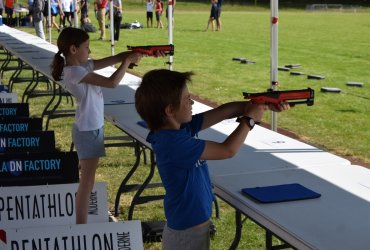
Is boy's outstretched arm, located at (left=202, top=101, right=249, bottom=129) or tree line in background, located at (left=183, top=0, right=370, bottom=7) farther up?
tree line in background, located at (left=183, top=0, right=370, bottom=7)

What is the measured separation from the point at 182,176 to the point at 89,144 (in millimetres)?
1824

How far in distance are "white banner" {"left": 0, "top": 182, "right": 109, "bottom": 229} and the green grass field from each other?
Result: 108 centimetres

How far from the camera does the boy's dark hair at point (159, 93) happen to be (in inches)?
106

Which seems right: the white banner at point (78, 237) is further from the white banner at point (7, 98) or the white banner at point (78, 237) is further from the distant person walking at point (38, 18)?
the distant person walking at point (38, 18)

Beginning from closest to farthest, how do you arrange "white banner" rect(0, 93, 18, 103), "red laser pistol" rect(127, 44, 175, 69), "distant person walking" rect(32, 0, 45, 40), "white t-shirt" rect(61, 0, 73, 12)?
"red laser pistol" rect(127, 44, 175, 69), "white banner" rect(0, 93, 18, 103), "distant person walking" rect(32, 0, 45, 40), "white t-shirt" rect(61, 0, 73, 12)

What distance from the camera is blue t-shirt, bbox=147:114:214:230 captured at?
2764 millimetres

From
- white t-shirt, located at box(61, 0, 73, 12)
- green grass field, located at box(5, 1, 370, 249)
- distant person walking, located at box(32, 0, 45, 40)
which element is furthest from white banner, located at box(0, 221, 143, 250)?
white t-shirt, located at box(61, 0, 73, 12)

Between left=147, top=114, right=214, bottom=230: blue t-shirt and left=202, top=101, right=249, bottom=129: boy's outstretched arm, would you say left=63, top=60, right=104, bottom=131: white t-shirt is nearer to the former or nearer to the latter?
left=202, top=101, right=249, bottom=129: boy's outstretched arm

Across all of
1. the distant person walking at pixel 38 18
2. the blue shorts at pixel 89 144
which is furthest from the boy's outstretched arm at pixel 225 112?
the distant person walking at pixel 38 18

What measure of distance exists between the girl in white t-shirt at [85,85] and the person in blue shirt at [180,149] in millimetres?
1587

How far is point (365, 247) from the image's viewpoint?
8.35 feet

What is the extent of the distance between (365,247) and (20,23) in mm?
28867

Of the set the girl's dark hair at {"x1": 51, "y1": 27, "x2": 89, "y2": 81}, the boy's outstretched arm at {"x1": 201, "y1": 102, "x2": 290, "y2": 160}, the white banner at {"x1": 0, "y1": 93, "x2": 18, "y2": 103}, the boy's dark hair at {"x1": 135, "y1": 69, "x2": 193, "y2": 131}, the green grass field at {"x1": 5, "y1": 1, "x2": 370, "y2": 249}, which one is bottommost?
the green grass field at {"x1": 5, "y1": 1, "x2": 370, "y2": 249}

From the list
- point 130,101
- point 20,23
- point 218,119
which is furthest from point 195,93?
point 20,23
